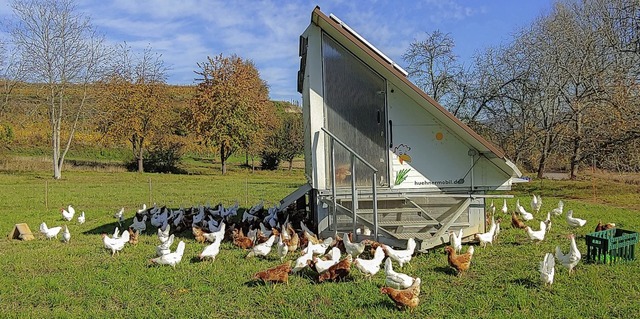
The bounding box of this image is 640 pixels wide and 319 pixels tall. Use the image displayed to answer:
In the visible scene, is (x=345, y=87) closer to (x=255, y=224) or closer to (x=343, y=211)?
(x=343, y=211)

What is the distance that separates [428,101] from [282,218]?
510 cm

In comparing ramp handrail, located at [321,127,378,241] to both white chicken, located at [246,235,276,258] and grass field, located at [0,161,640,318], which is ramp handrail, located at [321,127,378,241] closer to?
grass field, located at [0,161,640,318]

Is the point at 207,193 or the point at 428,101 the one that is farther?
the point at 207,193

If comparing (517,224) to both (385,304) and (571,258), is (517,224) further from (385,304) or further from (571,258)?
(385,304)

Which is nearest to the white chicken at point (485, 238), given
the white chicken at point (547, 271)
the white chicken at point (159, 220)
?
the white chicken at point (547, 271)

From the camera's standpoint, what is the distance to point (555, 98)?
29203mm

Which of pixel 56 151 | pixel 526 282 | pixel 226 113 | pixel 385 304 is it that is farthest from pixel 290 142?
pixel 385 304

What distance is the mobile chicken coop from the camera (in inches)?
376

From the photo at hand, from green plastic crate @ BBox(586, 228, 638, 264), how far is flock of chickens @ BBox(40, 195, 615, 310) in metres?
0.94

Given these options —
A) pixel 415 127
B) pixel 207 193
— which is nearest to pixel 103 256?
pixel 415 127

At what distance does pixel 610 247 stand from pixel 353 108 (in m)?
5.18

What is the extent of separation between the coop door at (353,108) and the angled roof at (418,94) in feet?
1.17

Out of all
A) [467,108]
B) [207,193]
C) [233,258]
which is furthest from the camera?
[467,108]

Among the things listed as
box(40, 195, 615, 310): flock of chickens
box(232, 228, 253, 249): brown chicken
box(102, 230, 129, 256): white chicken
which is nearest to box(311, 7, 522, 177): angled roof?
box(40, 195, 615, 310): flock of chickens
